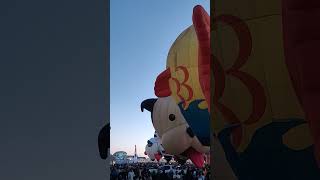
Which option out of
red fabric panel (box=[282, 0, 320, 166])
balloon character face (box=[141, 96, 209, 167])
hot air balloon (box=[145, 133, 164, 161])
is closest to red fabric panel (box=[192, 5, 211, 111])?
red fabric panel (box=[282, 0, 320, 166])

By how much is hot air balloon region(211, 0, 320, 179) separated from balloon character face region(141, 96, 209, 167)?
1119 centimetres

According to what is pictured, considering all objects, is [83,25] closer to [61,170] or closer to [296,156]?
[61,170]

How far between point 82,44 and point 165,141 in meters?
14.9

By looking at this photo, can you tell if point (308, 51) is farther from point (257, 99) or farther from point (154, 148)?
point (154, 148)

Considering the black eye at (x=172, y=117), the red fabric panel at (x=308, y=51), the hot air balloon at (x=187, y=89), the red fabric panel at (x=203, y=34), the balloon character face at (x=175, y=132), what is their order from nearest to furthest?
1. the red fabric panel at (x=308, y=51)
2. the red fabric panel at (x=203, y=34)
3. the hot air balloon at (x=187, y=89)
4. the balloon character face at (x=175, y=132)
5. the black eye at (x=172, y=117)

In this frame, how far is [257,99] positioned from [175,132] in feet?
39.8

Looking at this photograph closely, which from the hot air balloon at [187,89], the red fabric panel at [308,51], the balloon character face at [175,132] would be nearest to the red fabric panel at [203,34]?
the hot air balloon at [187,89]

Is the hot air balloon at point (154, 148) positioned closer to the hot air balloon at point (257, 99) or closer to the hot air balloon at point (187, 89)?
the hot air balloon at point (187, 89)

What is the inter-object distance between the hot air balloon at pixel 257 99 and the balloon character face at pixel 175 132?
1119 cm

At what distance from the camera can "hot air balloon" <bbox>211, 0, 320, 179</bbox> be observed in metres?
3.56

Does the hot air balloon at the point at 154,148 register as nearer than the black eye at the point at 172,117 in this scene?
No

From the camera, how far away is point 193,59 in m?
12.4

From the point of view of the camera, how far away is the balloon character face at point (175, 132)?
15617 millimetres

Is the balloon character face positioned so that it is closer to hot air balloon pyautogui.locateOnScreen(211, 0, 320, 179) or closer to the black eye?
the black eye
